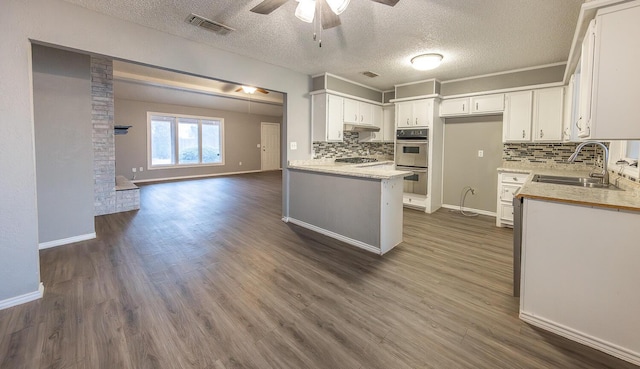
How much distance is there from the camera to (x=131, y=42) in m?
2.75

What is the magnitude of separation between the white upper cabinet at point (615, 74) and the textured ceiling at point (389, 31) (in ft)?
2.90

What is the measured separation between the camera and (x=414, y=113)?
5.12m

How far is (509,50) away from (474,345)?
3.53 meters

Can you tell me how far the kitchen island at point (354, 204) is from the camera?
3162 mm

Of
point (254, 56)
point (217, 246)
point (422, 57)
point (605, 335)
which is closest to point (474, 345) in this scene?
point (605, 335)

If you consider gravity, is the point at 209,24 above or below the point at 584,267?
above

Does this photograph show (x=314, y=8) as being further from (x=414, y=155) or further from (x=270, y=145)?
(x=270, y=145)

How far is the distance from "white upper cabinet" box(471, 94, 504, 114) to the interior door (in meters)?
8.54

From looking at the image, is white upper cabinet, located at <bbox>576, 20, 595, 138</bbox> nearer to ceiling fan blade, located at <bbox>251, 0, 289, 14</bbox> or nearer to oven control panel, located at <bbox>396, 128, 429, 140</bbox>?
ceiling fan blade, located at <bbox>251, 0, 289, 14</bbox>

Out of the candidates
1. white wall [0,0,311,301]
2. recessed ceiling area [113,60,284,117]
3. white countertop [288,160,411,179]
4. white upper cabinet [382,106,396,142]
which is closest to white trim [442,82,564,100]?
white upper cabinet [382,106,396,142]

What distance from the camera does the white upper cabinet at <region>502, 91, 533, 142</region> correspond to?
4223 millimetres

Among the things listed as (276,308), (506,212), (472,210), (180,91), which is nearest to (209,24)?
(276,308)

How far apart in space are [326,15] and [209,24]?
131 centimetres

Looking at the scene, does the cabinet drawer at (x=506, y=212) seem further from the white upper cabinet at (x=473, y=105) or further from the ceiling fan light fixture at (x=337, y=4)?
the ceiling fan light fixture at (x=337, y=4)
